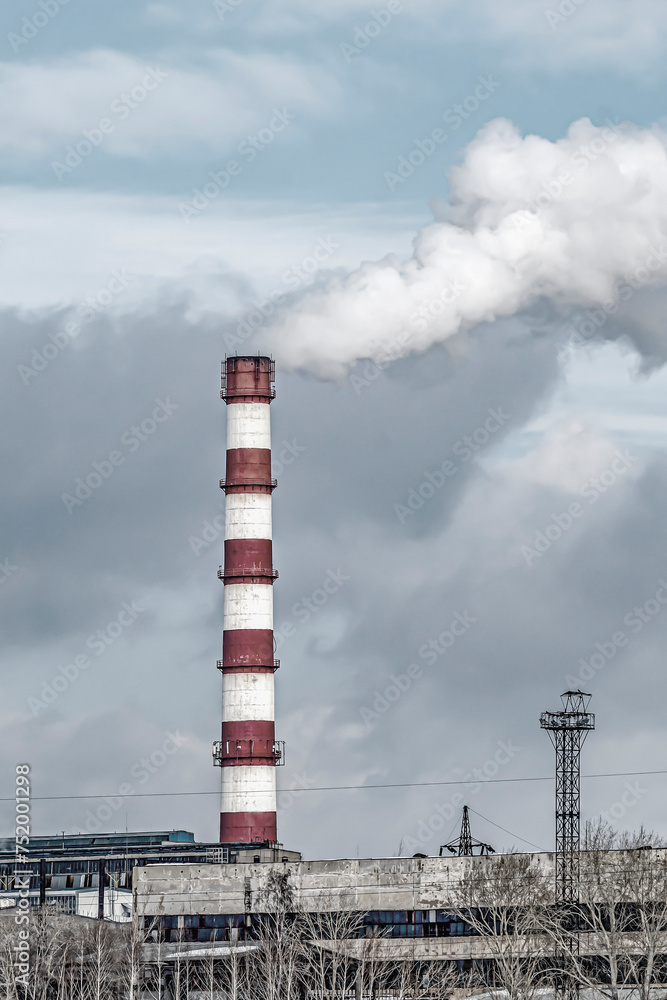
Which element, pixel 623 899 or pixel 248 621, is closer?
pixel 623 899

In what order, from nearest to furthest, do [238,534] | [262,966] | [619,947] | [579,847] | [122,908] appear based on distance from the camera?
[619,947] → [262,966] → [579,847] → [122,908] → [238,534]

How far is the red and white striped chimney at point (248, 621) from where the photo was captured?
6531 cm

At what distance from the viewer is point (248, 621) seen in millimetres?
66188

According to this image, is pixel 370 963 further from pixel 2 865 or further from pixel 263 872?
pixel 2 865

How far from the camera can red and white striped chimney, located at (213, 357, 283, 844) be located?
65.3 meters

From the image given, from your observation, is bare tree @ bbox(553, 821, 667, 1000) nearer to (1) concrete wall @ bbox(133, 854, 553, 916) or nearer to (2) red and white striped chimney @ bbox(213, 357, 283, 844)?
(1) concrete wall @ bbox(133, 854, 553, 916)

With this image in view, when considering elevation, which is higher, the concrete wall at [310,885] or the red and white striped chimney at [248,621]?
the red and white striped chimney at [248,621]

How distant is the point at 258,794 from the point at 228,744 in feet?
7.76

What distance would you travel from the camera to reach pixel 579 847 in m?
53.7

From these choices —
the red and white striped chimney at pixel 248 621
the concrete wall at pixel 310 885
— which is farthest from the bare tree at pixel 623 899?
the red and white striped chimney at pixel 248 621

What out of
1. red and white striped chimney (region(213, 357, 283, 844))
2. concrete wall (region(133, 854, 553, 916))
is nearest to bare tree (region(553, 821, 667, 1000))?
concrete wall (region(133, 854, 553, 916))

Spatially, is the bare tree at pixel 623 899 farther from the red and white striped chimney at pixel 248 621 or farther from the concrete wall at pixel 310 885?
the red and white striped chimney at pixel 248 621

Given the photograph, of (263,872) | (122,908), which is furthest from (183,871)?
(122,908)

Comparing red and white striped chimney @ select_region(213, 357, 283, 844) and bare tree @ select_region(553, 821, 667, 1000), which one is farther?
red and white striped chimney @ select_region(213, 357, 283, 844)
